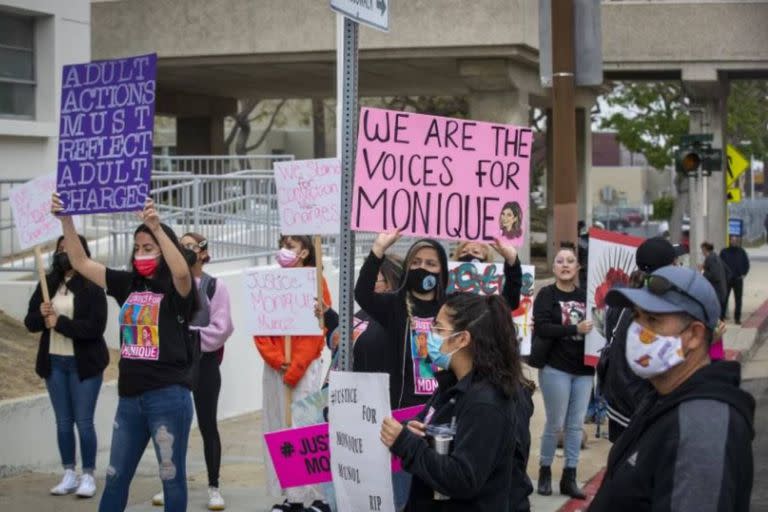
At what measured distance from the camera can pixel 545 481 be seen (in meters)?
10.1

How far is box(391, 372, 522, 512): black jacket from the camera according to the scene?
15.1ft

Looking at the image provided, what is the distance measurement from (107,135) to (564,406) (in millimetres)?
4063

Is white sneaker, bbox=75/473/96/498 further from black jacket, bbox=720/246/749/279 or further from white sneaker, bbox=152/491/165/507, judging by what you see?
black jacket, bbox=720/246/749/279

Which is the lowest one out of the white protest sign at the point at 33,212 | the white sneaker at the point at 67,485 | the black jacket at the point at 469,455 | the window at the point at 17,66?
the white sneaker at the point at 67,485

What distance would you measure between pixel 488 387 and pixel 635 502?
1.14m

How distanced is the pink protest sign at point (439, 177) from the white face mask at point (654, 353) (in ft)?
6.89

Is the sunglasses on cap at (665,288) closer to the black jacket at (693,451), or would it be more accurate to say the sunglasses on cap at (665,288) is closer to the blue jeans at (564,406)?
the black jacket at (693,451)

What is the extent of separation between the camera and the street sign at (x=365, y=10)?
543 cm

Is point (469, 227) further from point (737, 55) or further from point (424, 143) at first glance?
point (737, 55)

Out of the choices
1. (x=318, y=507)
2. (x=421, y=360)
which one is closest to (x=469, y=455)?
(x=421, y=360)

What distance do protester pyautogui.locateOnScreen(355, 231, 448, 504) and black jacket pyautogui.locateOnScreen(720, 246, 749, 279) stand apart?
67.4 ft

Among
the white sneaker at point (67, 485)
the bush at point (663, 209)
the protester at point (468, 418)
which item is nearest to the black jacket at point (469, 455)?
the protester at point (468, 418)

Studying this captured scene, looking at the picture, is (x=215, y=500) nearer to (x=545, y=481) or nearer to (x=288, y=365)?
(x=288, y=365)

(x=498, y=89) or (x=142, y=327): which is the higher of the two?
(x=498, y=89)
